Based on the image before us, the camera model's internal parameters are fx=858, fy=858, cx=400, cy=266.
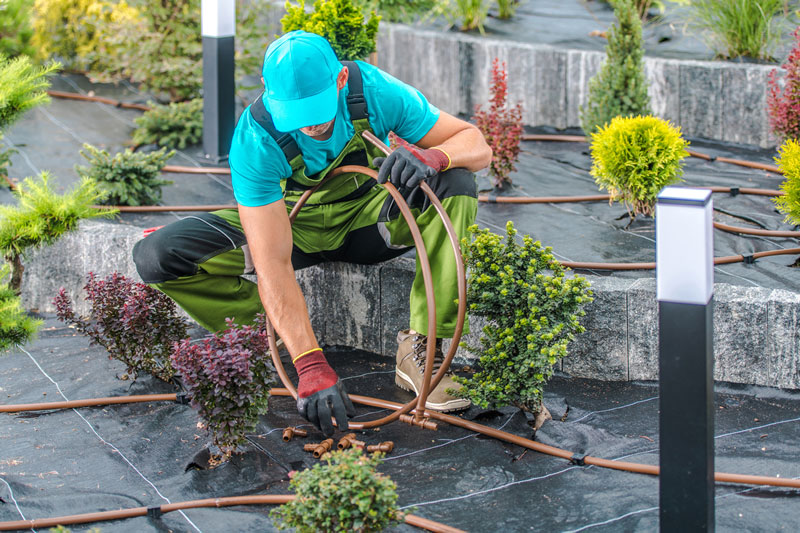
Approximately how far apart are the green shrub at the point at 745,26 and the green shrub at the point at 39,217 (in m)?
4.44

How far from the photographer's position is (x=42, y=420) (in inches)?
140

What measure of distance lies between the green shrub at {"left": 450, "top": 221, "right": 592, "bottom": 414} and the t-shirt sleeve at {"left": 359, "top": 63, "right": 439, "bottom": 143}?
627 mm

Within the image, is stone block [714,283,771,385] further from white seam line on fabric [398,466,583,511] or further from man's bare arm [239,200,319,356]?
man's bare arm [239,200,319,356]

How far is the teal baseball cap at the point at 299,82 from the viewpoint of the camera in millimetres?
3094

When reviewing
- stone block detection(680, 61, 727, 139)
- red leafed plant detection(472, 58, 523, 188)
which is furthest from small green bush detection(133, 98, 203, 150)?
stone block detection(680, 61, 727, 139)

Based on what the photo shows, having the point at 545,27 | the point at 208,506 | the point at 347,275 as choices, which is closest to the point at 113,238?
the point at 347,275

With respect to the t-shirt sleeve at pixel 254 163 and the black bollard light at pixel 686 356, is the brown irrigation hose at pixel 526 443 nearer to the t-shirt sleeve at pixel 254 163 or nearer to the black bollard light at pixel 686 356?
the black bollard light at pixel 686 356

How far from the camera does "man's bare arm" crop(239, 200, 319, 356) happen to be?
10.9 ft

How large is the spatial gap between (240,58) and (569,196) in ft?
10.0

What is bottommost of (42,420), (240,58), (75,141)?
(42,420)

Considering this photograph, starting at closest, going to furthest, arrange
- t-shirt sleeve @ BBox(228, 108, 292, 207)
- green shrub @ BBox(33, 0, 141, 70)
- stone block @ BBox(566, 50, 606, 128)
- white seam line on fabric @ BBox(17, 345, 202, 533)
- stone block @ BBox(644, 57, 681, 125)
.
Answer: white seam line on fabric @ BBox(17, 345, 202, 533)
t-shirt sleeve @ BBox(228, 108, 292, 207)
stone block @ BBox(644, 57, 681, 125)
stone block @ BBox(566, 50, 606, 128)
green shrub @ BBox(33, 0, 141, 70)

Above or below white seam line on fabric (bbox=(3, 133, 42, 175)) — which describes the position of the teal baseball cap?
above

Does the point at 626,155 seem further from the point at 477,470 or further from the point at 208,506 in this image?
the point at 208,506

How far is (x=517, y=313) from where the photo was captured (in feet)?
10.3
